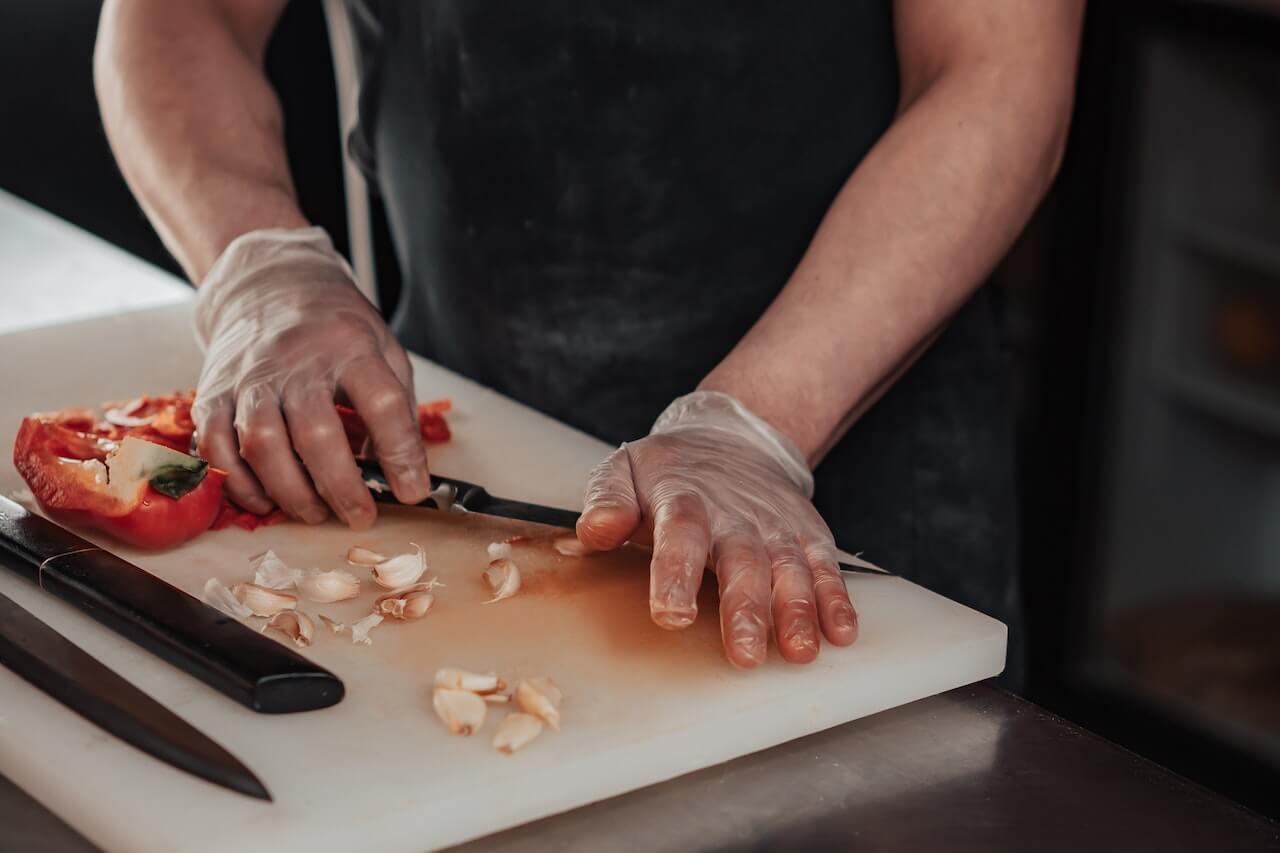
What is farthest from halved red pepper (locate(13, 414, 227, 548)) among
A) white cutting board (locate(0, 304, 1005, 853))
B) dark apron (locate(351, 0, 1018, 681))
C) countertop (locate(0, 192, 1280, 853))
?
dark apron (locate(351, 0, 1018, 681))

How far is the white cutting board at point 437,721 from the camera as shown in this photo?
31.3 inches

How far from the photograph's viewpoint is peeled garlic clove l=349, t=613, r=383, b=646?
0.96 m

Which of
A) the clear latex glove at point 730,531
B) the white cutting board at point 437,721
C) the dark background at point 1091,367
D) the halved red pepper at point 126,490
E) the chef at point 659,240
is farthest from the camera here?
the dark background at point 1091,367

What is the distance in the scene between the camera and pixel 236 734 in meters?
0.86

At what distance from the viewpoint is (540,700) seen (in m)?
0.87

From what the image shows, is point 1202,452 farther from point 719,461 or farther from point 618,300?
point 719,461

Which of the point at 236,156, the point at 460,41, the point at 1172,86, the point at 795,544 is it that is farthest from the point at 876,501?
the point at 1172,86

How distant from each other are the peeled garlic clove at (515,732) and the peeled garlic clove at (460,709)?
0.01 metres

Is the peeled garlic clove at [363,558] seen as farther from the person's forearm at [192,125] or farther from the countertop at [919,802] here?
the person's forearm at [192,125]

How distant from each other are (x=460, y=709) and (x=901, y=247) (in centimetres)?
→ 63

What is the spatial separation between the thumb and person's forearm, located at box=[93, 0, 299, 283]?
568 millimetres

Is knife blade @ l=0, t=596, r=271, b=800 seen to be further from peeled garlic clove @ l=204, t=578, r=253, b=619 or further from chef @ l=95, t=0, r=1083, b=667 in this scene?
chef @ l=95, t=0, r=1083, b=667

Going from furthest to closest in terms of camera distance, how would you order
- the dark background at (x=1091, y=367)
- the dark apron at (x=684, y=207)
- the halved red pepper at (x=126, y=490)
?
1. the dark background at (x=1091, y=367)
2. the dark apron at (x=684, y=207)
3. the halved red pepper at (x=126, y=490)

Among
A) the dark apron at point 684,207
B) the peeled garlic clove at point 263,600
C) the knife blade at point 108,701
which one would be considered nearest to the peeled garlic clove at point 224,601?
the peeled garlic clove at point 263,600
